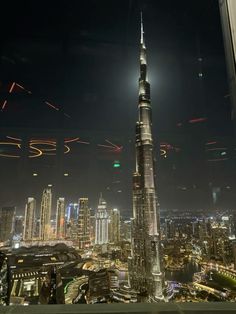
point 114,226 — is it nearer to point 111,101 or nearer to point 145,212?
point 145,212

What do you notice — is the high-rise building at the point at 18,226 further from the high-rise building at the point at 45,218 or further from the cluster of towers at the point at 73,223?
the high-rise building at the point at 45,218

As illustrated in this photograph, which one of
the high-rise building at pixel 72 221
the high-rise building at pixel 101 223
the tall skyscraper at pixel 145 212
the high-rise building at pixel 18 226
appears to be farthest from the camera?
the tall skyscraper at pixel 145 212

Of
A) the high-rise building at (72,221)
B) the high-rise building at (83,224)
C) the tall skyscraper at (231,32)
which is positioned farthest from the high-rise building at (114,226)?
the tall skyscraper at (231,32)

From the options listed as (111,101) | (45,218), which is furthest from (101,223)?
(111,101)

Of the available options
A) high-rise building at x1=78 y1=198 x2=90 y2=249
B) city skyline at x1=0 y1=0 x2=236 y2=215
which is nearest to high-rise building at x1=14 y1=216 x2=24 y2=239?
city skyline at x1=0 y1=0 x2=236 y2=215

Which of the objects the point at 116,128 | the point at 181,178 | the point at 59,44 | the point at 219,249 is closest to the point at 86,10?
the point at 59,44

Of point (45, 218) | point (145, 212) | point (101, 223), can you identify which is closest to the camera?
point (45, 218)

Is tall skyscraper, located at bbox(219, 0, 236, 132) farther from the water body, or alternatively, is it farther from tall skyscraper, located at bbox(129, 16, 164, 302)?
the water body
